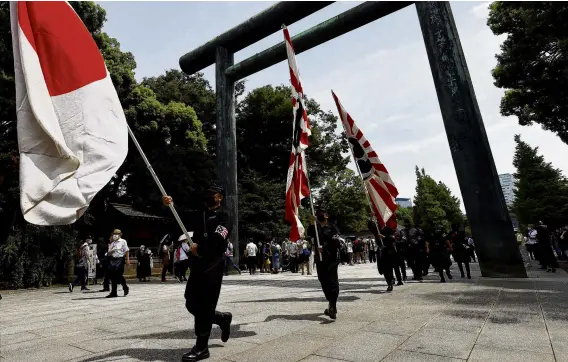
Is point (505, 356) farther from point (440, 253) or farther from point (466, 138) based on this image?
point (466, 138)

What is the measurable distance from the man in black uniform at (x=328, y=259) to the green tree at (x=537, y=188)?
3752 cm

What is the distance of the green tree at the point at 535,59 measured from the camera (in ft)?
37.2

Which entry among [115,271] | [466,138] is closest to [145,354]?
[115,271]

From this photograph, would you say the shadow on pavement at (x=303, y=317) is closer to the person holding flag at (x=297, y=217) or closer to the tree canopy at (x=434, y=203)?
the person holding flag at (x=297, y=217)

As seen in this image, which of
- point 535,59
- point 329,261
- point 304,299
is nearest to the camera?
point 329,261

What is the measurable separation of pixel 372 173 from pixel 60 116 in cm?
609

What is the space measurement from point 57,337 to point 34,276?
10267 millimetres

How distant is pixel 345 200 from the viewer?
40344 mm

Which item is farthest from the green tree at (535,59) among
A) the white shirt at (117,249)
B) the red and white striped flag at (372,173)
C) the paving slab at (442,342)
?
the white shirt at (117,249)

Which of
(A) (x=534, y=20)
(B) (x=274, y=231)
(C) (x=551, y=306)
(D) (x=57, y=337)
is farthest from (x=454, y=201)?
(D) (x=57, y=337)

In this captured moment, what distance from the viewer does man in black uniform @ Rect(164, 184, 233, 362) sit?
323cm

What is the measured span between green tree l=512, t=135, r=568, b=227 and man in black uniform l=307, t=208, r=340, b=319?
1477 inches

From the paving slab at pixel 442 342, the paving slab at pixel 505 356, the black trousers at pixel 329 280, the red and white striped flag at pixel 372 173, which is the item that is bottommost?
the paving slab at pixel 505 356

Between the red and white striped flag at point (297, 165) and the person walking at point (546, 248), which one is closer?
the red and white striped flag at point (297, 165)
